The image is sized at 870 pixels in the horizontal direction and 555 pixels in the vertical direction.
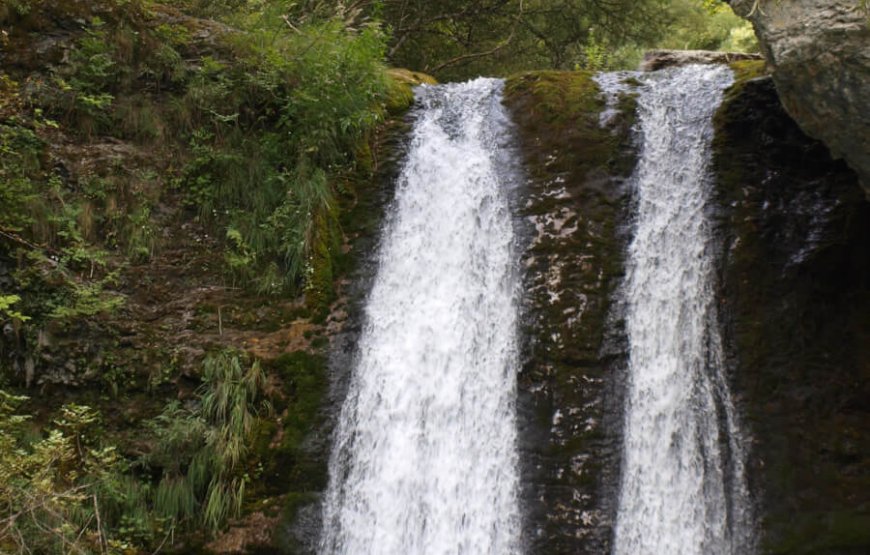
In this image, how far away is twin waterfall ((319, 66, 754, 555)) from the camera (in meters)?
5.64

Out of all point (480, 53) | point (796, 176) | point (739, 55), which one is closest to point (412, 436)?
point (796, 176)

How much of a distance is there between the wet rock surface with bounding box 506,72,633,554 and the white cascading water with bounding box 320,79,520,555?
0.20 metres

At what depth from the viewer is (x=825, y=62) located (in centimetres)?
468

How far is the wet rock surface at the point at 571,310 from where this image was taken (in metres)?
5.74

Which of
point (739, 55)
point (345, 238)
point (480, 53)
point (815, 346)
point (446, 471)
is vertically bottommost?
point (446, 471)

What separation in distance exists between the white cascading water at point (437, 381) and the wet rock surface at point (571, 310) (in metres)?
0.20

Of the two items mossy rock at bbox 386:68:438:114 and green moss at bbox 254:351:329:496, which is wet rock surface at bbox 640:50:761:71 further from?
green moss at bbox 254:351:329:496

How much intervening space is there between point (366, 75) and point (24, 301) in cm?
422

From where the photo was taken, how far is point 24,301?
6020 mm

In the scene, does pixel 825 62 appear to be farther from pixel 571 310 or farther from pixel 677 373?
pixel 571 310

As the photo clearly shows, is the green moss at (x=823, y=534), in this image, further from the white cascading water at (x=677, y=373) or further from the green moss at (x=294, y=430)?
the green moss at (x=294, y=430)

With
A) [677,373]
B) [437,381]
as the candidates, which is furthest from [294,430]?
[677,373]

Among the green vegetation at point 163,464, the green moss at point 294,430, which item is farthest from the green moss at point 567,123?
the green vegetation at point 163,464

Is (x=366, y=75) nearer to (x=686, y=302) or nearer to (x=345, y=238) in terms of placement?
(x=345, y=238)
